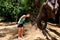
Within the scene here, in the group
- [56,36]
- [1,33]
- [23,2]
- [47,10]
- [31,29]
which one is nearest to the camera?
[47,10]

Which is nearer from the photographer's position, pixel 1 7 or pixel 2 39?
pixel 2 39

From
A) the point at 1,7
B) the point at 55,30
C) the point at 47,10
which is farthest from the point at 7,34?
the point at 1,7

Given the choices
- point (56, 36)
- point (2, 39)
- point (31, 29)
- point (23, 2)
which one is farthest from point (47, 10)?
point (23, 2)

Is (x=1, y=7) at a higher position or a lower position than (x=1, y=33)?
higher

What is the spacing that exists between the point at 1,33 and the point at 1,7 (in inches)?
180

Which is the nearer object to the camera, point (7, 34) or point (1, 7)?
point (7, 34)

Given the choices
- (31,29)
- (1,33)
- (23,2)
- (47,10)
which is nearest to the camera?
(47,10)

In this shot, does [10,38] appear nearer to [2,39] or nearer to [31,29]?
[2,39]

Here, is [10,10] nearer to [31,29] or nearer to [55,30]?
[31,29]

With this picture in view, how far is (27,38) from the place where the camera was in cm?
955

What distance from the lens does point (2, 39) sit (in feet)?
31.6

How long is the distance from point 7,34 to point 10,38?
708 millimetres

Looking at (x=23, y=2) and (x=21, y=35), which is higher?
(x=23, y=2)

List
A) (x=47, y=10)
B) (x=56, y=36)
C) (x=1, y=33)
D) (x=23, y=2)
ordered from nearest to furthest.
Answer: (x=47, y=10)
(x=56, y=36)
(x=1, y=33)
(x=23, y=2)
